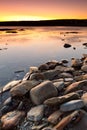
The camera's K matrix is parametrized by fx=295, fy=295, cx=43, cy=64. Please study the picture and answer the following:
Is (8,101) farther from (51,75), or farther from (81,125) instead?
(81,125)

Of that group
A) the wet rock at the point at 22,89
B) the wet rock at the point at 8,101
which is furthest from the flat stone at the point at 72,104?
the wet rock at the point at 8,101

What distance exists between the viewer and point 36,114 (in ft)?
25.0

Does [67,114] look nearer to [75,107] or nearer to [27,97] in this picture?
[75,107]

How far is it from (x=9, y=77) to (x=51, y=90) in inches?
195

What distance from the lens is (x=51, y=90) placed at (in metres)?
8.73

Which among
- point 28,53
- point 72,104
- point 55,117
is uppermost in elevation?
point 72,104

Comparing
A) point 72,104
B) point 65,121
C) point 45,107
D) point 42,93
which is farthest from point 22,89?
point 65,121

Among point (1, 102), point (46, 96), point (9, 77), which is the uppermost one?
point (46, 96)

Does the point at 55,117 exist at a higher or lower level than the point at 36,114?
higher

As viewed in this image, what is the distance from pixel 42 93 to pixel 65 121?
190 cm

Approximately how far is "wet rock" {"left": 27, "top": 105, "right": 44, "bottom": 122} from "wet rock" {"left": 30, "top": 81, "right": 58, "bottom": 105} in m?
0.38

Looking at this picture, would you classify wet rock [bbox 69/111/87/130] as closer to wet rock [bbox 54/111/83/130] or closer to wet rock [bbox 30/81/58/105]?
wet rock [bbox 54/111/83/130]

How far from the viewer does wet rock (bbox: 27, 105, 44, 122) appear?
752cm

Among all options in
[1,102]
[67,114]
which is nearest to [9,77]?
[1,102]
